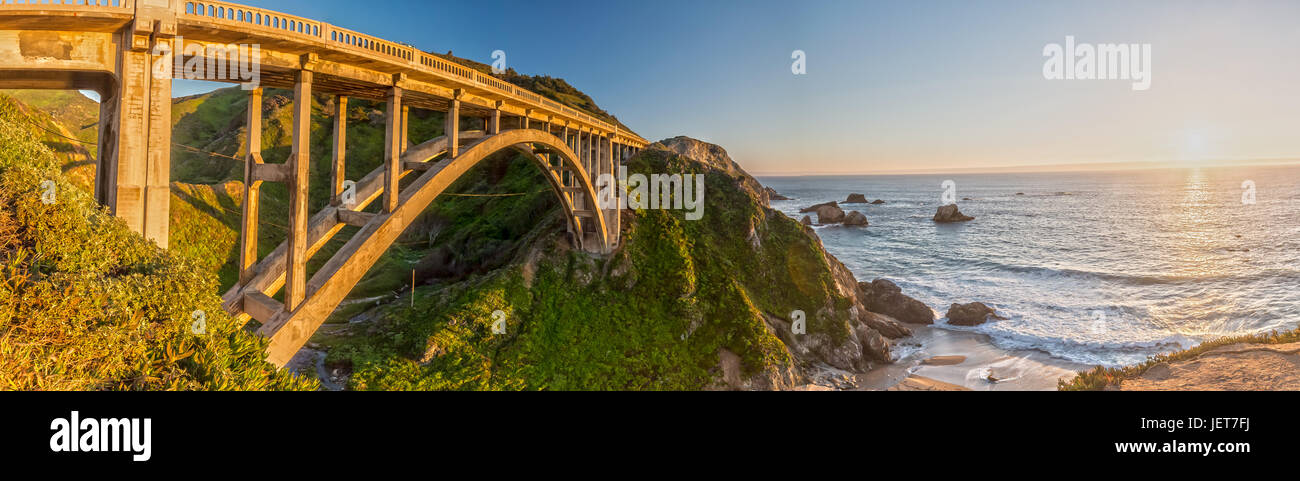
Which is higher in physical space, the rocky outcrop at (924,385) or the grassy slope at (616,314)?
the grassy slope at (616,314)

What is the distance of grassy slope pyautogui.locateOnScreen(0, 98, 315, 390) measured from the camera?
16.0 ft

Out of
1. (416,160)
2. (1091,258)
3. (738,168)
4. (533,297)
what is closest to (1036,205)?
(1091,258)

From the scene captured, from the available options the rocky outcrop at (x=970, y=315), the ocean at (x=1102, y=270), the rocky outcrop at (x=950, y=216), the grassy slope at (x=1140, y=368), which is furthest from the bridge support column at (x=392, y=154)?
the rocky outcrop at (x=950, y=216)

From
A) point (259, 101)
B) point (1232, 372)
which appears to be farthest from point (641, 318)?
point (1232, 372)

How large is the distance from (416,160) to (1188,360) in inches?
854

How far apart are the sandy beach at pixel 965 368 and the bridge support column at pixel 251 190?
21.3m

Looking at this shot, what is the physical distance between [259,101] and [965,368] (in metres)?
28.9

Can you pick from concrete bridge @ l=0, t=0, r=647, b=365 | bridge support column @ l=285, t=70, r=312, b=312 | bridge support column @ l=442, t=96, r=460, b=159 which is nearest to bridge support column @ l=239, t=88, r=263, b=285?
concrete bridge @ l=0, t=0, r=647, b=365

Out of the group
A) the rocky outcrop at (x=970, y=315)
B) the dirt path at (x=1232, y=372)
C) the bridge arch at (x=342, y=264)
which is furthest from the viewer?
the rocky outcrop at (x=970, y=315)

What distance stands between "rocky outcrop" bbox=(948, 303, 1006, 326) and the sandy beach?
208 centimetres

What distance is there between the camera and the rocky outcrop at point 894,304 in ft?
104

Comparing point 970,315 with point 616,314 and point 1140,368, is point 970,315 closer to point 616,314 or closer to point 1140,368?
point 1140,368

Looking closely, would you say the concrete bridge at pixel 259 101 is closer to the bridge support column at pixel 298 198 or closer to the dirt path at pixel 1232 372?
the bridge support column at pixel 298 198
